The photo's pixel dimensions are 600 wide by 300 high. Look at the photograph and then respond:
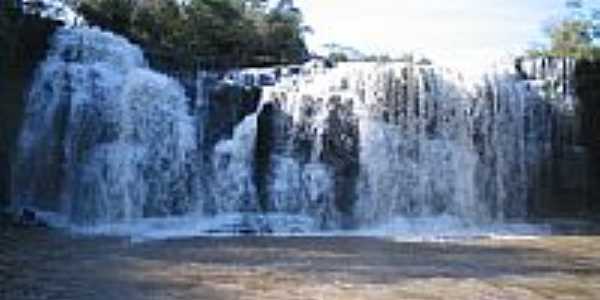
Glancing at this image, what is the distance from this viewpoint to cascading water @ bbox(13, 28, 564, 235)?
78.7 feet

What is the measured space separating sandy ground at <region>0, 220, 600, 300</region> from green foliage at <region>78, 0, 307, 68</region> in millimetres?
12900

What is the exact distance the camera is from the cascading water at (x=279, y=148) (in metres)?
24.0

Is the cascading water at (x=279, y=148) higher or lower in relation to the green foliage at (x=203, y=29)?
lower

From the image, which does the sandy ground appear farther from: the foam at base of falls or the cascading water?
the cascading water

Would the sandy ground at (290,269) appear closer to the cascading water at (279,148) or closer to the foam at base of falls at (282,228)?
the foam at base of falls at (282,228)

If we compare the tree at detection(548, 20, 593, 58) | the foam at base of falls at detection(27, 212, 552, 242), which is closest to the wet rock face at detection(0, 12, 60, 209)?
the foam at base of falls at detection(27, 212, 552, 242)

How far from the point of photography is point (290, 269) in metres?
14.5

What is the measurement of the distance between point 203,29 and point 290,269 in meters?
21.5

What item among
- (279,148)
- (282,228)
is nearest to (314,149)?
(279,148)

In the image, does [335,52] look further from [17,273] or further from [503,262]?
[17,273]

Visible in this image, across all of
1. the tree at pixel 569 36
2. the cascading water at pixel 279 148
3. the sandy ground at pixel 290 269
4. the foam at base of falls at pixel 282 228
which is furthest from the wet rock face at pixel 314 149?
the tree at pixel 569 36

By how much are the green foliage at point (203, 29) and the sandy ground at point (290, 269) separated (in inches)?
508

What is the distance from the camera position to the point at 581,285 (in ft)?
43.2

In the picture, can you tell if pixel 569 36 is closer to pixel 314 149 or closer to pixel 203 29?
pixel 203 29
